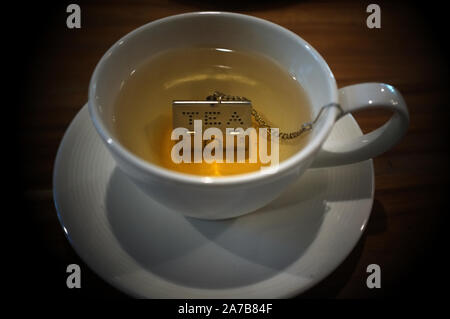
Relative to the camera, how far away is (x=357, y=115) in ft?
2.87

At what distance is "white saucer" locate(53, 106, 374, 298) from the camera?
0.53 metres

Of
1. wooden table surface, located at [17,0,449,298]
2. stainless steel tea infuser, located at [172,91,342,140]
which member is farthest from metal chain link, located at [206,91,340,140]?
wooden table surface, located at [17,0,449,298]

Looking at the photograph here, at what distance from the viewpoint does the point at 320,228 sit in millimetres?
598

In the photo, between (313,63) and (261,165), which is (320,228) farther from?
(313,63)

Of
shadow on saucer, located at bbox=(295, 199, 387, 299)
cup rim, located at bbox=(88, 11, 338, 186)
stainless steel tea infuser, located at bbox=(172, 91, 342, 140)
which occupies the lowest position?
shadow on saucer, located at bbox=(295, 199, 387, 299)

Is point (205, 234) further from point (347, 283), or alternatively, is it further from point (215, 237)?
point (347, 283)

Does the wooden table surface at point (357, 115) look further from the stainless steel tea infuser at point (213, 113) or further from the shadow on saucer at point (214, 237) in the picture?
the stainless steel tea infuser at point (213, 113)

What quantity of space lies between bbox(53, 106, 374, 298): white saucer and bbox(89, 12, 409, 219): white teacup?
0.06 metres

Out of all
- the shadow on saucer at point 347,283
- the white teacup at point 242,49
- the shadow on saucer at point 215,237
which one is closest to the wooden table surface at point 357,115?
the shadow on saucer at point 347,283

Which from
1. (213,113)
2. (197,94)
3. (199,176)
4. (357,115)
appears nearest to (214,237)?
(199,176)

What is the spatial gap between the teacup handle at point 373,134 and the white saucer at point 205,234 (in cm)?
8

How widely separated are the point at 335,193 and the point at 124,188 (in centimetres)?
39

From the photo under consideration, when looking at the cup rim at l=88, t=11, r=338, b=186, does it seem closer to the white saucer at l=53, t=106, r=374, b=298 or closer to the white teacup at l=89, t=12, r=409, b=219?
the white teacup at l=89, t=12, r=409, b=219

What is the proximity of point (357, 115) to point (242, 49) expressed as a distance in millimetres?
344
